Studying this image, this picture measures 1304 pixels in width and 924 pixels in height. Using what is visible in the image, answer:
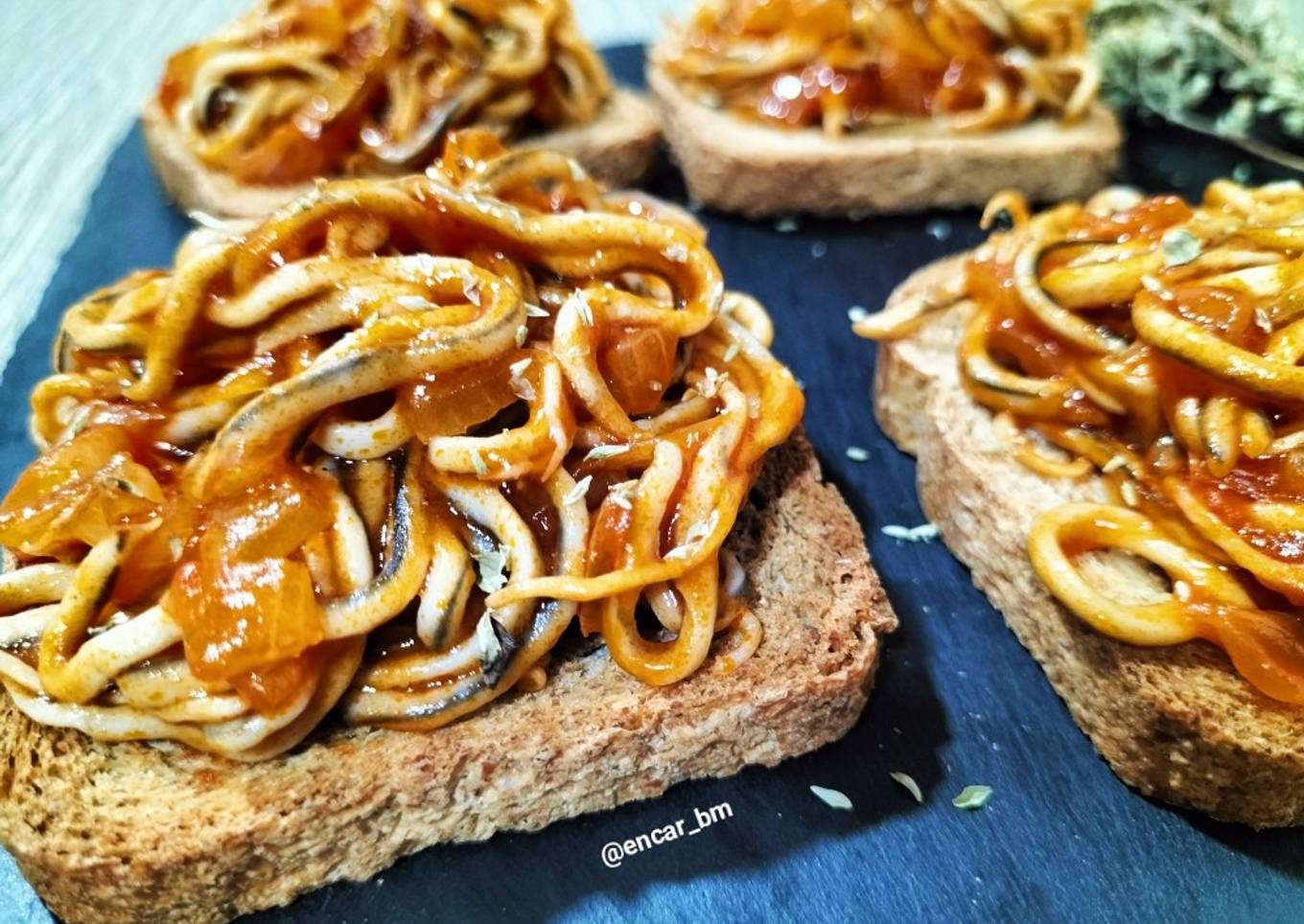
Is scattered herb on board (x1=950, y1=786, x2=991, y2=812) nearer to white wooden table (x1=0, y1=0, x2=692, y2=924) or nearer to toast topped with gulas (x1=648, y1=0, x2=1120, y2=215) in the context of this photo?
toast topped with gulas (x1=648, y1=0, x2=1120, y2=215)

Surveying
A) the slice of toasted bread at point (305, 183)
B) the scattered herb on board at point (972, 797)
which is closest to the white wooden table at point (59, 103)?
the slice of toasted bread at point (305, 183)

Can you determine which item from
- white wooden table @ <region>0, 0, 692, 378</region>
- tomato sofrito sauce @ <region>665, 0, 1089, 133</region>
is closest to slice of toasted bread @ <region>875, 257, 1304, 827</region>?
tomato sofrito sauce @ <region>665, 0, 1089, 133</region>

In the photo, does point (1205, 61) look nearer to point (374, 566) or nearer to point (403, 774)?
point (374, 566)

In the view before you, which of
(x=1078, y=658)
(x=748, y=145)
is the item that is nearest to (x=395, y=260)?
(x=1078, y=658)

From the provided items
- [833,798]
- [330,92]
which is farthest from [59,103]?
[833,798]

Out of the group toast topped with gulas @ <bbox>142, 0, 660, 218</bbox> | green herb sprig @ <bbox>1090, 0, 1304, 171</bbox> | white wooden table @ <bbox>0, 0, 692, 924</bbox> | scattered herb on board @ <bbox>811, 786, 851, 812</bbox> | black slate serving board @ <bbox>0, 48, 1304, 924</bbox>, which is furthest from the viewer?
green herb sprig @ <bbox>1090, 0, 1304, 171</bbox>

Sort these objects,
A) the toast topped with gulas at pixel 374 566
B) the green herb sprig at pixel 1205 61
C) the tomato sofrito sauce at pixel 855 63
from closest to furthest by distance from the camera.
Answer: the toast topped with gulas at pixel 374 566
the tomato sofrito sauce at pixel 855 63
the green herb sprig at pixel 1205 61

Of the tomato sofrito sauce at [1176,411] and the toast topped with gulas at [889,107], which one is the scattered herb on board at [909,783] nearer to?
the tomato sofrito sauce at [1176,411]
